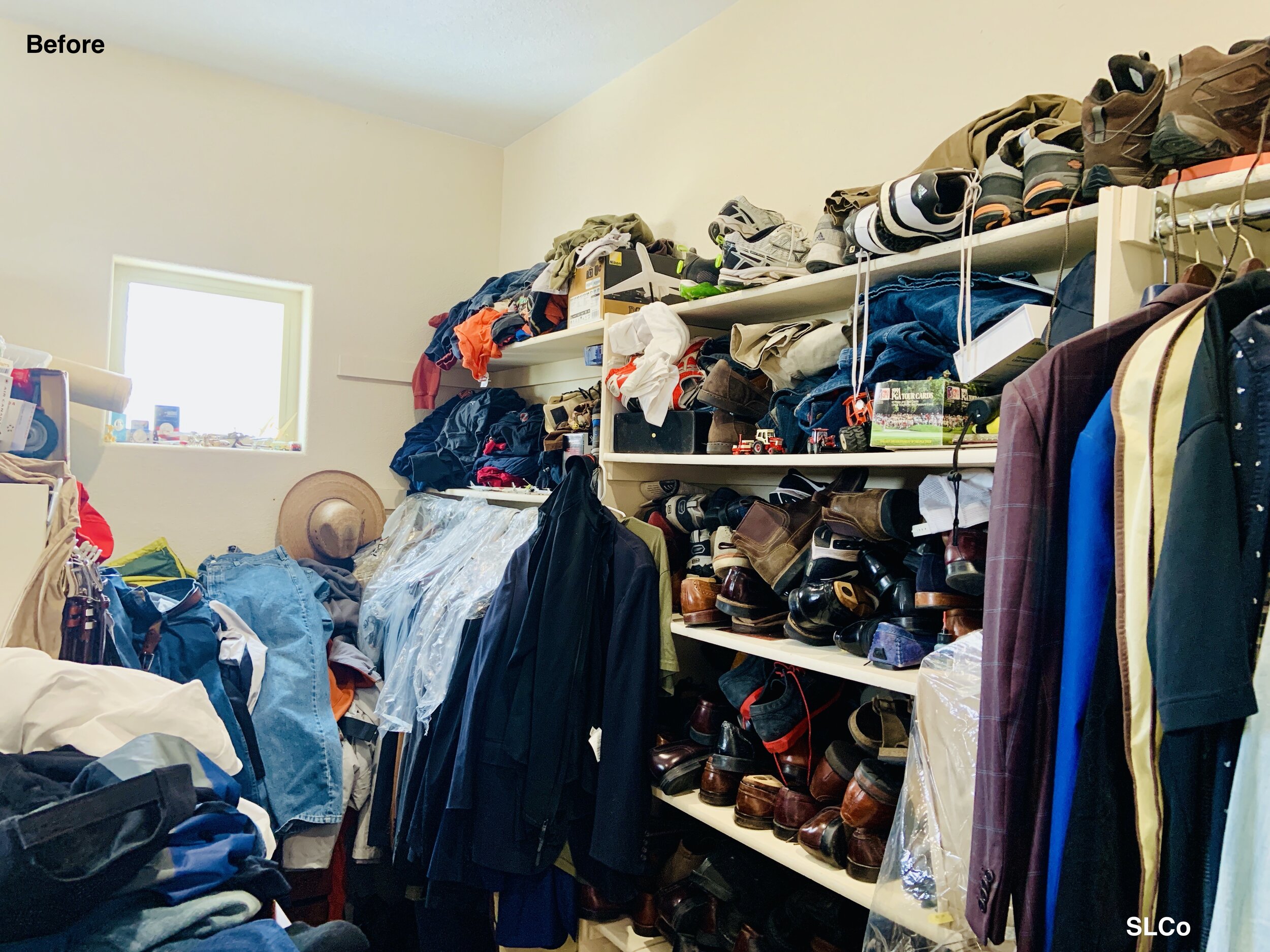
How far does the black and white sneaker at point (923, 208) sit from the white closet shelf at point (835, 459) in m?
0.35

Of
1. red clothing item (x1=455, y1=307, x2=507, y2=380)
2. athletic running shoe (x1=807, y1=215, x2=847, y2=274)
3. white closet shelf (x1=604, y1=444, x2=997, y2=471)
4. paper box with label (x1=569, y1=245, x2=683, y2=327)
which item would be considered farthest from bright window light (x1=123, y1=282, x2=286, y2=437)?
athletic running shoe (x1=807, y1=215, x2=847, y2=274)

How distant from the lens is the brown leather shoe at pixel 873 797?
1388 mm

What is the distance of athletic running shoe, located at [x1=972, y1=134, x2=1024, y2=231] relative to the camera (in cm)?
129

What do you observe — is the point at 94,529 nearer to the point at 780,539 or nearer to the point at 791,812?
the point at 780,539

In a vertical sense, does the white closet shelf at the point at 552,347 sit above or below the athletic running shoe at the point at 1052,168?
below

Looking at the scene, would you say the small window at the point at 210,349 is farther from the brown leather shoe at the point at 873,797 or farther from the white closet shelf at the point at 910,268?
the brown leather shoe at the point at 873,797

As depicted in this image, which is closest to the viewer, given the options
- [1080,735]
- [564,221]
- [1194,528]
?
[1194,528]

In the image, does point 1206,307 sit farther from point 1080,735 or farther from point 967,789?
point 967,789

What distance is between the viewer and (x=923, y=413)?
4.50 ft

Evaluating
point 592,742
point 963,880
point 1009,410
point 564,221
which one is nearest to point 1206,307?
point 1009,410

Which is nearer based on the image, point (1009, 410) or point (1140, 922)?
point (1140, 922)

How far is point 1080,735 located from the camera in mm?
903

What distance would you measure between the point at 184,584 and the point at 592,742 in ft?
4.36

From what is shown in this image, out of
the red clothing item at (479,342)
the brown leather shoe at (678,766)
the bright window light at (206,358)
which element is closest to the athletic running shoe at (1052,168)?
the brown leather shoe at (678,766)
